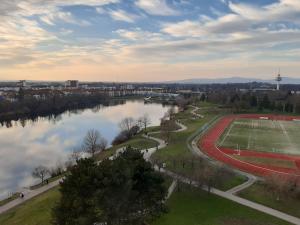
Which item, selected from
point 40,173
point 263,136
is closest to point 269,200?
point 40,173

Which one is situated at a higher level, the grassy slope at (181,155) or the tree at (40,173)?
the grassy slope at (181,155)

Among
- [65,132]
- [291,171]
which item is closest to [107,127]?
[65,132]

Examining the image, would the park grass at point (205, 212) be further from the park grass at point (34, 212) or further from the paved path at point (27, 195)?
the paved path at point (27, 195)

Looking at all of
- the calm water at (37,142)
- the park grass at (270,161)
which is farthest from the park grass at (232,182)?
the calm water at (37,142)

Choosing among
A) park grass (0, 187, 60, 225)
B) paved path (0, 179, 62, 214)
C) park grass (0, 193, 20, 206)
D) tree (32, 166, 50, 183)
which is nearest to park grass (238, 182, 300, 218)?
park grass (0, 187, 60, 225)

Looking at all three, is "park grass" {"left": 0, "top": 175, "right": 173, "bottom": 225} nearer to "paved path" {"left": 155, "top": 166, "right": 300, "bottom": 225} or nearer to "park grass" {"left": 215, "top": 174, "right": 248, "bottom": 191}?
"paved path" {"left": 155, "top": 166, "right": 300, "bottom": 225}

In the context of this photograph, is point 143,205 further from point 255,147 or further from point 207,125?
Result: point 207,125

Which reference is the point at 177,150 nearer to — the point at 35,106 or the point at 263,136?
the point at 263,136
